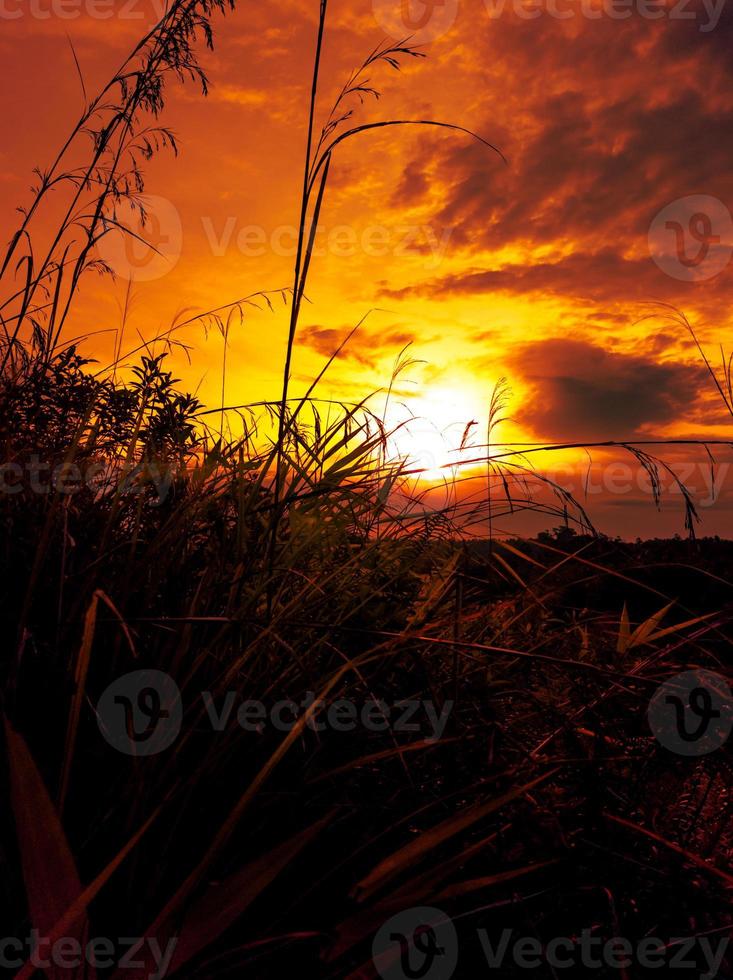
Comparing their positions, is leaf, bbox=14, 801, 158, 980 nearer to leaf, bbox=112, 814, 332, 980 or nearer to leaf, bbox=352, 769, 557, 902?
leaf, bbox=112, 814, 332, 980

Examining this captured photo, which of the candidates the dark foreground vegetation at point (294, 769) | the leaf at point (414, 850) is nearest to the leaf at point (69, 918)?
the dark foreground vegetation at point (294, 769)

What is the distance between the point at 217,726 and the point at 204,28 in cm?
220

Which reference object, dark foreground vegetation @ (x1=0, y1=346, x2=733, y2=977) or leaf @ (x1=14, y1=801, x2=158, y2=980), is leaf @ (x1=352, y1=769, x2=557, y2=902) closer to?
dark foreground vegetation @ (x1=0, y1=346, x2=733, y2=977)

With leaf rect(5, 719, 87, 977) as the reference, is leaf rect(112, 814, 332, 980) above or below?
below

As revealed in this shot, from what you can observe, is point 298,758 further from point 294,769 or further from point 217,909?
point 217,909

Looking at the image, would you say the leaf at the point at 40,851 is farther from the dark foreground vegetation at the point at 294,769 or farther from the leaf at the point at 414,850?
the leaf at the point at 414,850

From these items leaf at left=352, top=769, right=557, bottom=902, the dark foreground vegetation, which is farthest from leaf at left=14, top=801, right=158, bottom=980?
leaf at left=352, top=769, right=557, bottom=902

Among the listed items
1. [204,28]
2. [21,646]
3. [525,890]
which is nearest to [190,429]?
[204,28]

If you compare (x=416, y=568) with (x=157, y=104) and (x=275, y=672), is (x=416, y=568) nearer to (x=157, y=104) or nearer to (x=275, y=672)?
(x=275, y=672)

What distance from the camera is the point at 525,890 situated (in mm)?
1190

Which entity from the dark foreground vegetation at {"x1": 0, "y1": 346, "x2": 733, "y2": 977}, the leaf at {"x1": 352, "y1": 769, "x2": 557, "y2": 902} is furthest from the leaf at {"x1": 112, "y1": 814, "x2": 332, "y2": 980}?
the leaf at {"x1": 352, "y1": 769, "x2": 557, "y2": 902}

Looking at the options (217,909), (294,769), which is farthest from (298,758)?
(217,909)

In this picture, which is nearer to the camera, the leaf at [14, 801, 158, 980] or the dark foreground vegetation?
the leaf at [14, 801, 158, 980]

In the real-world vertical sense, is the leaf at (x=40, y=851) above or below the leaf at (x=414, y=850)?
above
